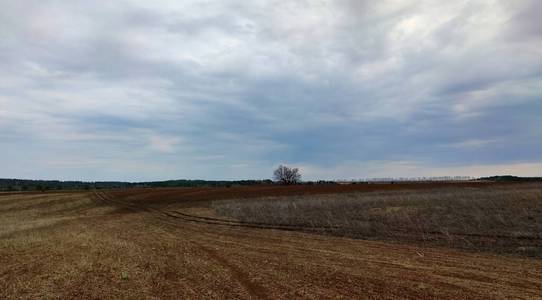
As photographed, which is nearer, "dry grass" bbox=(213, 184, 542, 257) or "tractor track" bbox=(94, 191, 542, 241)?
"dry grass" bbox=(213, 184, 542, 257)

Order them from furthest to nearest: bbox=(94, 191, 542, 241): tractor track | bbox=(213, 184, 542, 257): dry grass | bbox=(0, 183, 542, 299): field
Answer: bbox=(94, 191, 542, 241): tractor track < bbox=(213, 184, 542, 257): dry grass < bbox=(0, 183, 542, 299): field

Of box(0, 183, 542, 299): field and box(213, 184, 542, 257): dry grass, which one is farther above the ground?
box(213, 184, 542, 257): dry grass

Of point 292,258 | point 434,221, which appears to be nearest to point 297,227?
point 434,221

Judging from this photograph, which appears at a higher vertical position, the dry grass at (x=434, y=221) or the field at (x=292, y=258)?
the dry grass at (x=434, y=221)

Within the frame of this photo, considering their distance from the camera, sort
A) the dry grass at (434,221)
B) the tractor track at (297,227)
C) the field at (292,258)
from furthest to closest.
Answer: the tractor track at (297,227) → the dry grass at (434,221) → the field at (292,258)

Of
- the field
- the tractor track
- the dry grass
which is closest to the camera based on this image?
the field

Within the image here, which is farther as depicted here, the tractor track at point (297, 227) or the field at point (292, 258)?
the tractor track at point (297, 227)

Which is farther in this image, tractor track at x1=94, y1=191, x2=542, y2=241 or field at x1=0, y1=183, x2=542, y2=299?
tractor track at x1=94, y1=191, x2=542, y2=241

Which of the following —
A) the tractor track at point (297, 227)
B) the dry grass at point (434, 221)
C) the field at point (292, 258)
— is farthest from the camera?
the tractor track at point (297, 227)

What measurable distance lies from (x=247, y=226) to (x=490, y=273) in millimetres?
15862

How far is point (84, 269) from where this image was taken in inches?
527

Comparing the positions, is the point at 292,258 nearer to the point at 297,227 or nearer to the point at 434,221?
the point at 297,227

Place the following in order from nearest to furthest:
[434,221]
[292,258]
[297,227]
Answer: [292,258] < [434,221] < [297,227]

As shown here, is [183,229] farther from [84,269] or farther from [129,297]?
[129,297]
